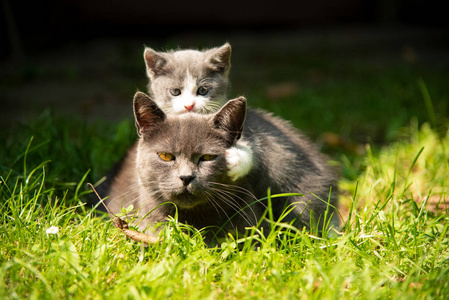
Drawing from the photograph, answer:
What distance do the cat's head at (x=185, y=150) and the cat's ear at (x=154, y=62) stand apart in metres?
0.83

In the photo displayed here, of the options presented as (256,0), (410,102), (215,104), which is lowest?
(410,102)

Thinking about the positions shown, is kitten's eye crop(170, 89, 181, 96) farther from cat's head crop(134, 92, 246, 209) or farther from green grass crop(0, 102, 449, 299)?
green grass crop(0, 102, 449, 299)

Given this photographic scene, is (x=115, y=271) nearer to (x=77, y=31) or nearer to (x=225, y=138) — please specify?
(x=225, y=138)

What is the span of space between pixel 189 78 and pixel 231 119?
Answer: 0.81 m

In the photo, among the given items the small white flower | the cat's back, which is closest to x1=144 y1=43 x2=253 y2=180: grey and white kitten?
the cat's back

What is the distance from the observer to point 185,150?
1.97 m

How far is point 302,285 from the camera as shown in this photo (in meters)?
1.58

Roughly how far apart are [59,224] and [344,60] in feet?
18.6

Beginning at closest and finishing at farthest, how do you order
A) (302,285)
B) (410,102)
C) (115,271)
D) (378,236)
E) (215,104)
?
(302,285) → (115,271) → (378,236) → (215,104) → (410,102)

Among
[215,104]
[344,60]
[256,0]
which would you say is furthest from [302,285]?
[256,0]

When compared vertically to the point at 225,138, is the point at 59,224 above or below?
below

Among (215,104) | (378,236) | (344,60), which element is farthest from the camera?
(344,60)

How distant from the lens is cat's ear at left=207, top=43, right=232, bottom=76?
279 cm

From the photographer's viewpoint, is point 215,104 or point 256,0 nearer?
point 215,104
